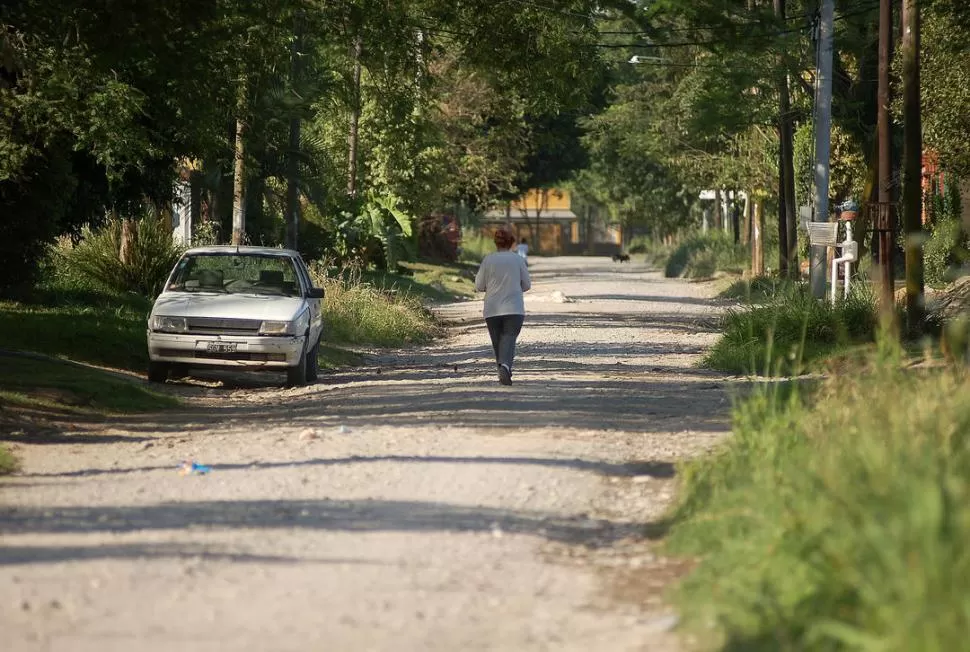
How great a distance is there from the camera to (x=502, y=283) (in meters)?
18.0

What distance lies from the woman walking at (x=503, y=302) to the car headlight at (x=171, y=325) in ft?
11.0

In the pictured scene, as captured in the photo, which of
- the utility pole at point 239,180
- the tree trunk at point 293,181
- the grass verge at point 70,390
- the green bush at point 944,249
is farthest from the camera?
the green bush at point 944,249

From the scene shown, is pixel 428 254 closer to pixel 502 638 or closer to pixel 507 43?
pixel 507 43

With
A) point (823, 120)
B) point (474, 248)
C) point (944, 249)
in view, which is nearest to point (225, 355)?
point (823, 120)

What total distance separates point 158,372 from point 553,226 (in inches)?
4814

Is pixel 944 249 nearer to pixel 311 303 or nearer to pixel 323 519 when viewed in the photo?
pixel 311 303

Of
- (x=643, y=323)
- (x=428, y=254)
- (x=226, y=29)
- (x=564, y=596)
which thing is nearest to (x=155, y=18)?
(x=226, y=29)

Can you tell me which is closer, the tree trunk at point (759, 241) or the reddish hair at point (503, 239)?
the reddish hair at point (503, 239)

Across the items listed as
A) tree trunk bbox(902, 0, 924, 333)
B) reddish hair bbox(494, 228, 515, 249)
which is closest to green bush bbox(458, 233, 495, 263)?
tree trunk bbox(902, 0, 924, 333)

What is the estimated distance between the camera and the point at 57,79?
723 inches

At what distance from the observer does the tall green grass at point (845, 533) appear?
212 inches

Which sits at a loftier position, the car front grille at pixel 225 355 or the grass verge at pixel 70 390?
the car front grille at pixel 225 355

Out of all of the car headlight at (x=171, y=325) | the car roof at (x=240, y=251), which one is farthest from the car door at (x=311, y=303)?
the car headlight at (x=171, y=325)

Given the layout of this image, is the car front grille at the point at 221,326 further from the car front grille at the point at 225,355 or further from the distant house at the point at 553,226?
the distant house at the point at 553,226
